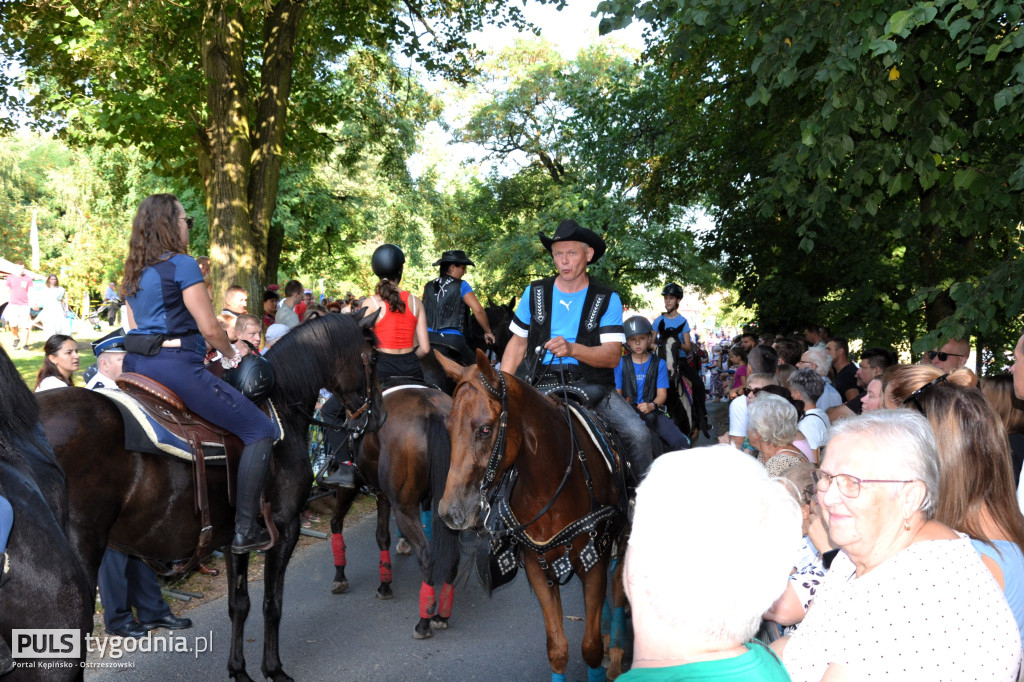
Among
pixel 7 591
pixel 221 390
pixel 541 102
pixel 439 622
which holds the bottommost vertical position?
pixel 439 622

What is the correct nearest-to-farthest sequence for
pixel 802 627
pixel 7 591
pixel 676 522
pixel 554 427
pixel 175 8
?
1. pixel 676 522
2. pixel 802 627
3. pixel 7 591
4. pixel 554 427
5. pixel 175 8

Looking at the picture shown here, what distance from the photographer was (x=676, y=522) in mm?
1589

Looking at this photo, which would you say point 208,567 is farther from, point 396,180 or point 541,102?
point 541,102

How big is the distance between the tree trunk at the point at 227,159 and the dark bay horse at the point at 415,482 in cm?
588

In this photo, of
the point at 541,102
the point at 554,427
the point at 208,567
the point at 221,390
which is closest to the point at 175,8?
the point at 208,567

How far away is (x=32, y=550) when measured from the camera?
2.90 meters

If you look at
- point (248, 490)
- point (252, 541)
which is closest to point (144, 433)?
point (248, 490)

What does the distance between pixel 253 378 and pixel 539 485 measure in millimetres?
1918

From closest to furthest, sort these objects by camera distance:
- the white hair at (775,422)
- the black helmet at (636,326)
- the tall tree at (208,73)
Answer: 1. the white hair at (775,422)
2. the black helmet at (636,326)
3. the tall tree at (208,73)

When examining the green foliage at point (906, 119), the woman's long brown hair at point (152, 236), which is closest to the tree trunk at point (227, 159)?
the green foliage at point (906, 119)

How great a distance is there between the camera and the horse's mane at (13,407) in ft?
10.0

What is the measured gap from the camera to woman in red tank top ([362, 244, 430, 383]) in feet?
24.0

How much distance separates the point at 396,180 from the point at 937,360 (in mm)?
21760

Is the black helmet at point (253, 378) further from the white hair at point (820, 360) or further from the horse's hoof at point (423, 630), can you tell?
the white hair at point (820, 360)
